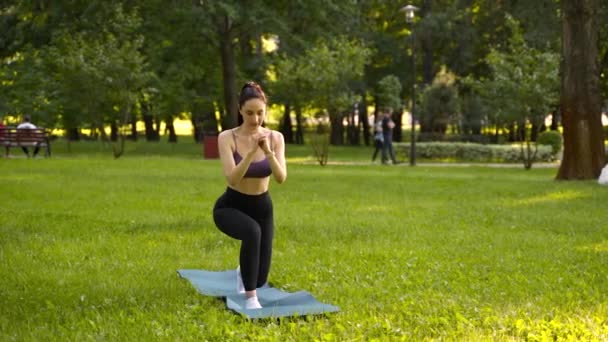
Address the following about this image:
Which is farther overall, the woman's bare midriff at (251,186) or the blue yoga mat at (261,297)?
the woman's bare midriff at (251,186)

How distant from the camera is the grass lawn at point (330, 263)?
247 inches

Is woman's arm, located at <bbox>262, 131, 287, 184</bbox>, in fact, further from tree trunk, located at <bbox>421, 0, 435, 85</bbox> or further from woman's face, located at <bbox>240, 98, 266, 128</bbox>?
tree trunk, located at <bbox>421, 0, 435, 85</bbox>

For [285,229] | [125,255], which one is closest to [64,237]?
[125,255]

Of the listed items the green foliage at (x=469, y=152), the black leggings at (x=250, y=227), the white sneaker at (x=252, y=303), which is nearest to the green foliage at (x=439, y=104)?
the green foliage at (x=469, y=152)

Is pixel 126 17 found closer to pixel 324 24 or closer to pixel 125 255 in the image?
pixel 324 24

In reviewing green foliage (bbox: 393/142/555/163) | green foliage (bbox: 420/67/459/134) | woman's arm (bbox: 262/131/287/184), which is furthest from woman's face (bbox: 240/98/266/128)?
green foliage (bbox: 420/67/459/134)

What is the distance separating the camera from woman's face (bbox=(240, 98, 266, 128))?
22.7ft

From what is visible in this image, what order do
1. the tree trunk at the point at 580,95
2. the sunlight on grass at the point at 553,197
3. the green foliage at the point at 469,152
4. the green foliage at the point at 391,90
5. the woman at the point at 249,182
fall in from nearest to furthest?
the woman at the point at 249,182
the sunlight on grass at the point at 553,197
the tree trunk at the point at 580,95
the green foliage at the point at 469,152
the green foliage at the point at 391,90

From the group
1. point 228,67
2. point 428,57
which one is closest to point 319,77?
point 228,67

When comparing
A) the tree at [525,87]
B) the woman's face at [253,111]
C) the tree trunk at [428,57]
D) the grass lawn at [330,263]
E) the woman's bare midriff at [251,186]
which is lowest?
the grass lawn at [330,263]

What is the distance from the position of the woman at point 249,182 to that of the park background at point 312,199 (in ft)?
1.73

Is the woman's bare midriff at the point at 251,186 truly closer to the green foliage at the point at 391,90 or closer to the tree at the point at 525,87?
the tree at the point at 525,87

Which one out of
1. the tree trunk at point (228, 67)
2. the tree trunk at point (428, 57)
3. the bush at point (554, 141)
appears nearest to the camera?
the tree trunk at point (228, 67)

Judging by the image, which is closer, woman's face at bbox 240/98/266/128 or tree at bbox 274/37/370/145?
woman's face at bbox 240/98/266/128
